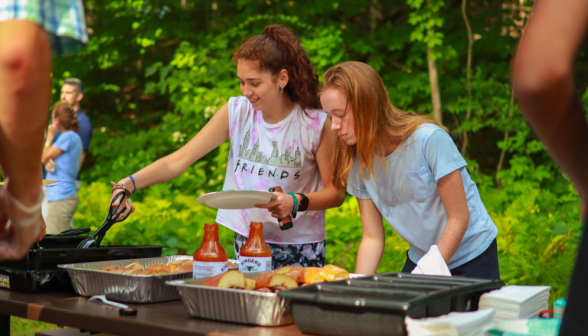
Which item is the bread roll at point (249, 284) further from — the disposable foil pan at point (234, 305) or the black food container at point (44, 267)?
the black food container at point (44, 267)

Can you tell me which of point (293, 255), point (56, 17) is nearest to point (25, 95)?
point (56, 17)

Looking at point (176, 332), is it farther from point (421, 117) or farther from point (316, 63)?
point (316, 63)

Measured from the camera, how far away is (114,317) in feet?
5.14

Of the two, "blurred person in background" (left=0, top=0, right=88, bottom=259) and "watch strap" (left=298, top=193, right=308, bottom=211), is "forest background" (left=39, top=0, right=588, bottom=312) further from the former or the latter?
"blurred person in background" (left=0, top=0, right=88, bottom=259)

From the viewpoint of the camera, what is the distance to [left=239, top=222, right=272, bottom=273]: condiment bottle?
184 centimetres

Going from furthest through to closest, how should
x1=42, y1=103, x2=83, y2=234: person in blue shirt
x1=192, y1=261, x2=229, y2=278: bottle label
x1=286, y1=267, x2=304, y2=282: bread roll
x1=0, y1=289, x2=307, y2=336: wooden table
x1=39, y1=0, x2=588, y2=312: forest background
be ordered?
x1=39, y1=0, x2=588, y2=312: forest background → x1=42, y1=103, x2=83, y2=234: person in blue shirt → x1=192, y1=261, x2=229, y2=278: bottle label → x1=286, y1=267, x2=304, y2=282: bread roll → x1=0, y1=289, x2=307, y2=336: wooden table

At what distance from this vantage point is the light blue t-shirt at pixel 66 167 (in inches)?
190

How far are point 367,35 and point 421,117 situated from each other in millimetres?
5458

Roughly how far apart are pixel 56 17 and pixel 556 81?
84 cm

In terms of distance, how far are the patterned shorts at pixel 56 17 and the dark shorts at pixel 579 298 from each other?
897 millimetres

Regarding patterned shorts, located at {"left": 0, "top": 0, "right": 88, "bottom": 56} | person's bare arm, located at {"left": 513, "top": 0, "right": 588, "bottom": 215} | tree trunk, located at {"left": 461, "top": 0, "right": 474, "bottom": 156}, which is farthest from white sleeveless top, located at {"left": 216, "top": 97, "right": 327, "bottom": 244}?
tree trunk, located at {"left": 461, "top": 0, "right": 474, "bottom": 156}

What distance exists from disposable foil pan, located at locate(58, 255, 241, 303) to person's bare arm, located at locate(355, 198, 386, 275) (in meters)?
0.74

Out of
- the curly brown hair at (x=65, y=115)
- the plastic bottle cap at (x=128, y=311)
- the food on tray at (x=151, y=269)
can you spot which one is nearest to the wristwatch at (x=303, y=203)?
the food on tray at (x=151, y=269)

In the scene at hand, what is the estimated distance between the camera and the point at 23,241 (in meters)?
1.04
